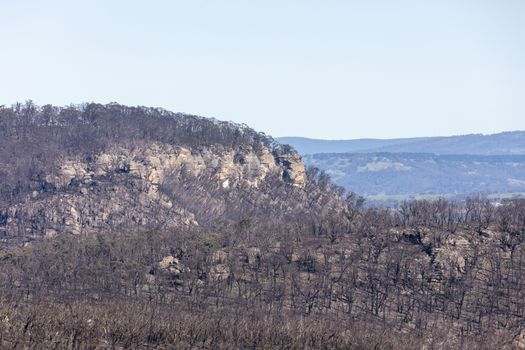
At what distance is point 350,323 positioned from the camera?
3875 inches

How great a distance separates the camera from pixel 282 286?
114 meters

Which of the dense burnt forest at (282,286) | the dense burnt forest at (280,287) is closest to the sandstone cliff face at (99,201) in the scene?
the dense burnt forest at (282,286)

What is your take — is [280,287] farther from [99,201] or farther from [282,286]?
[99,201]

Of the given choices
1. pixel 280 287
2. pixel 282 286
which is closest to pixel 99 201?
pixel 282 286

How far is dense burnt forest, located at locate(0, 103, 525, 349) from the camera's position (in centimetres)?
8500

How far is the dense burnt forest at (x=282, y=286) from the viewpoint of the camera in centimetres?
8500

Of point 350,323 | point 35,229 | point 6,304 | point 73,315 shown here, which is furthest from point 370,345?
point 35,229

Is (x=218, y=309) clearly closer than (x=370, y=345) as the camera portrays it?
No

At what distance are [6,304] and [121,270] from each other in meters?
26.3

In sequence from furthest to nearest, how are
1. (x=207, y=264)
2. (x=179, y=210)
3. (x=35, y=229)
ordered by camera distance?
(x=179, y=210) → (x=35, y=229) → (x=207, y=264)

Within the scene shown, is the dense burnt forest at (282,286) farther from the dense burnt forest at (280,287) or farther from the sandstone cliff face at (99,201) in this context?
the sandstone cliff face at (99,201)

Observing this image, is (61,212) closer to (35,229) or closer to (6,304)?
(35,229)

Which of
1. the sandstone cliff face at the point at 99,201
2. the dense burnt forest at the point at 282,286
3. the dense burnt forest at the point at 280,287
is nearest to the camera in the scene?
the dense burnt forest at the point at 282,286

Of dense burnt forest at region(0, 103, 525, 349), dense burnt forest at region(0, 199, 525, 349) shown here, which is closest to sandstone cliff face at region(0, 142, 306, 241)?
dense burnt forest at region(0, 103, 525, 349)
